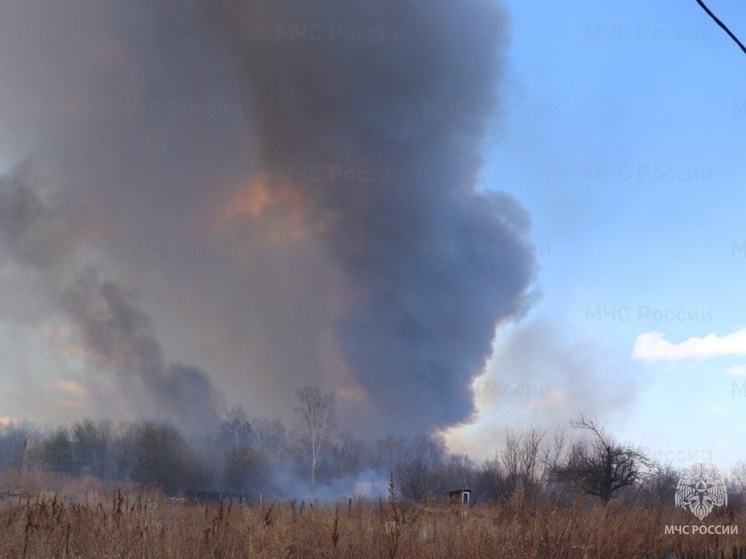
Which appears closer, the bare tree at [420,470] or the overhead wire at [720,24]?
the overhead wire at [720,24]

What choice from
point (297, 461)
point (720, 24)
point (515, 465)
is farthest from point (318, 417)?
point (720, 24)

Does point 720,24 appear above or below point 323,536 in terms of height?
above

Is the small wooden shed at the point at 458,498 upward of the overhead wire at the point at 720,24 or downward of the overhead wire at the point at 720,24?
downward

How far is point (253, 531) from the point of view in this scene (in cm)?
849

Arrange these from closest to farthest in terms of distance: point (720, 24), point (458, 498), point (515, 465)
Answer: point (720, 24)
point (458, 498)
point (515, 465)

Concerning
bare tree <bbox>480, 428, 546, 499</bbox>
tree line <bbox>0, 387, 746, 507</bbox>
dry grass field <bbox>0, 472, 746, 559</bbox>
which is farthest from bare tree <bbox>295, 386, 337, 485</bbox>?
dry grass field <bbox>0, 472, 746, 559</bbox>

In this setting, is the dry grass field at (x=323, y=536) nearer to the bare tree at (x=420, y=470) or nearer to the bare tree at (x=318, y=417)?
the bare tree at (x=420, y=470)

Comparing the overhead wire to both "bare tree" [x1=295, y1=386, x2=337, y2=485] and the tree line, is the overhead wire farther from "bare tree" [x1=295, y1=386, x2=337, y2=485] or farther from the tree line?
"bare tree" [x1=295, y1=386, x2=337, y2=485]

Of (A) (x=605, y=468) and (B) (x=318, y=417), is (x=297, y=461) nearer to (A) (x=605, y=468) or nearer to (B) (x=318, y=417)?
(B) (x=318, y=417)

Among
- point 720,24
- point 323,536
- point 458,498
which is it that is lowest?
point 323,536

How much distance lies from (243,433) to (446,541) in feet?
178

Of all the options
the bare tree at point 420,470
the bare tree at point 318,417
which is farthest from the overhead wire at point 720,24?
the bare tree at point 318,417

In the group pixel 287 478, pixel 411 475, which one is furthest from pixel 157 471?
pixel 411 475

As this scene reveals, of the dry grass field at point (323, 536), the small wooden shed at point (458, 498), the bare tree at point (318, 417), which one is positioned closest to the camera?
the dry grass field at point (323, 536)
